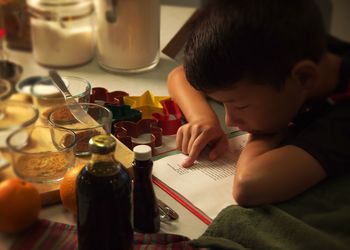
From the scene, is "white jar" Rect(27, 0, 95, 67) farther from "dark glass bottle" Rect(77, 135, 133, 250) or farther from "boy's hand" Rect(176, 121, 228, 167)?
"boy's hand" Rect(176, 121, 228, 167)

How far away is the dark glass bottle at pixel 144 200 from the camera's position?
0.65m

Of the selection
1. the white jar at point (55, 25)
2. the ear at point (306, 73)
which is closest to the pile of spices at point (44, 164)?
the white jar at point (55, 25)

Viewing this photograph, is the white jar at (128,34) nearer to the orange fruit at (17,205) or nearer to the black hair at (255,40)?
the black hair at (255,40)

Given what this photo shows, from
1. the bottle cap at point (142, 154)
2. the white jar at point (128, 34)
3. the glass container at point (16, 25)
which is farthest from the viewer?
the white jar at point (128, 34)

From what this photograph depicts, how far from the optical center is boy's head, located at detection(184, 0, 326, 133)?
2.10 ft

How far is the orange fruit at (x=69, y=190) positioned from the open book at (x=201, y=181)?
0.45 ft

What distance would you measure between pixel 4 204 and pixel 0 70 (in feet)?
0.54

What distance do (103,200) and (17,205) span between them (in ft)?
0.33

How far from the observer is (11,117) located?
485 mm

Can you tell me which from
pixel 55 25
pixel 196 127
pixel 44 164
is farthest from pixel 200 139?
pixel 55 25

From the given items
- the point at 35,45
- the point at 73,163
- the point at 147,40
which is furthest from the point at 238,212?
the point at 147,40

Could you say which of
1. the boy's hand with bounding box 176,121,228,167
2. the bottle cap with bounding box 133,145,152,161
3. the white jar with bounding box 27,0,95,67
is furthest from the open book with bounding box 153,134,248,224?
the white jar with bounding box 27,0,95,67

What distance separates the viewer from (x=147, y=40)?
1.06m

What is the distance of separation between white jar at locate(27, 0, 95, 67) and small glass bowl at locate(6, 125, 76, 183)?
0.07 metres
